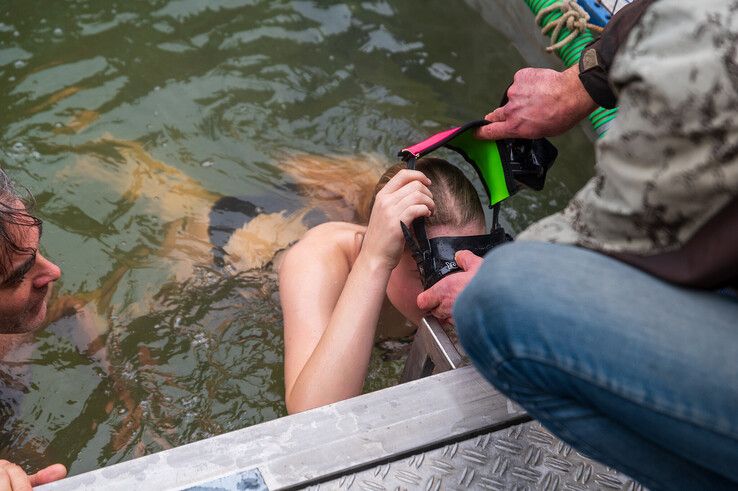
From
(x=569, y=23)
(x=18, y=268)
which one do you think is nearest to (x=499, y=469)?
(x=18, y=268)

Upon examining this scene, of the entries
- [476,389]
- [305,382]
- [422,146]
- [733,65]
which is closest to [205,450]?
[305,382]

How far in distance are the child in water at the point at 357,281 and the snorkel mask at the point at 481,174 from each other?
2.8 inches

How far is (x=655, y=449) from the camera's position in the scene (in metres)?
1.34

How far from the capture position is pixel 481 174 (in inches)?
99.0

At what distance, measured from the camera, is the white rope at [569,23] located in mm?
3105

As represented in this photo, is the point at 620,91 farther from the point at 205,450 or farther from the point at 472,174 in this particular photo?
the point at 472,174

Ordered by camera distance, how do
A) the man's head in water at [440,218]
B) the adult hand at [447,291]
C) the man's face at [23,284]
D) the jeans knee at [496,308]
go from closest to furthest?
the jeans knee at [496,308], the adult hand at [447,291], the man's face at [23,284], the man's head in water at [440,218]

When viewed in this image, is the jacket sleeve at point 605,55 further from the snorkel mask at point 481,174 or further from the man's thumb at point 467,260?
the man's thumb at point 467,260

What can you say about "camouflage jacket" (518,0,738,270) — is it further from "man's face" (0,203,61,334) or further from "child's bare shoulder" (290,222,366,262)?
"man's face" (0,203,61,334)

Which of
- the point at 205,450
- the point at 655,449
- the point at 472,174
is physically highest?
the point at 655,449

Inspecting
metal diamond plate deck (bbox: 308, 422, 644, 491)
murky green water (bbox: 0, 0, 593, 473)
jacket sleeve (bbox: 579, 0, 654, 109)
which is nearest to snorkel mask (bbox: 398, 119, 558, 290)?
jacket sleeve (bbox: 579, 0, 654, 109)

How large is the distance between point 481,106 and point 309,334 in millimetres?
2209

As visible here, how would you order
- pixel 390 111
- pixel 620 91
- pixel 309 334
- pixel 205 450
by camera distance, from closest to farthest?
1. pixel 620 91
2. pixel 205 450
3. pixel 309 334
4. pixel 390 111

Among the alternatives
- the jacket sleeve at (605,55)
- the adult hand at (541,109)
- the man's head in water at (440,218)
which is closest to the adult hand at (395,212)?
the man's head in water at (440,218)
